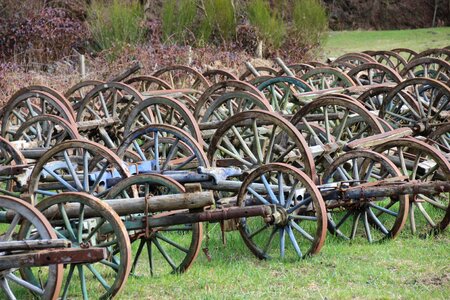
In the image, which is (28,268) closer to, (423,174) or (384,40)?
(423,174)

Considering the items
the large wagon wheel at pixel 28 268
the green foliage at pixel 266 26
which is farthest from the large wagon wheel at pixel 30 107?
the green foliage at pixel 266 26

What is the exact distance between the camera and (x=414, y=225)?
8508 mm

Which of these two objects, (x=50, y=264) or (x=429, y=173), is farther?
(x=429, y=173)

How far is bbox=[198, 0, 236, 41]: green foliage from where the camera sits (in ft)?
68.8

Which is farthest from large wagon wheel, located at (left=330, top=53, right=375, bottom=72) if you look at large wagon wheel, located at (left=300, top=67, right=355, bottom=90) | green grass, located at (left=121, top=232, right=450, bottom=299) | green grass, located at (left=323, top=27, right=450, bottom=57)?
green grass, located at (left=323, top=27, right=450, bottom=57)

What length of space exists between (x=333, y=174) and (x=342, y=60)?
20.5 feet

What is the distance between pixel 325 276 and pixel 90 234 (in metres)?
1.80

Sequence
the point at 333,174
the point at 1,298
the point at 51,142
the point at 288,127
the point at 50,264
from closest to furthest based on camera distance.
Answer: the point at 50,264 < the point at 1,298 < the point at 288,127 < the point at 333,174 < the point at 51,142

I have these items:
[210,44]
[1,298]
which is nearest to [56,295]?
[1,298]

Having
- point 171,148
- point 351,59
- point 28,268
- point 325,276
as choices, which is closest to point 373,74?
point 351,59

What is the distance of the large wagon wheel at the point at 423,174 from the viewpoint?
826cm

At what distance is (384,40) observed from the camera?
84.7ft

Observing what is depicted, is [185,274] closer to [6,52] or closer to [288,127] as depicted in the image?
[288,127]

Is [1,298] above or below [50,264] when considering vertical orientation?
below
